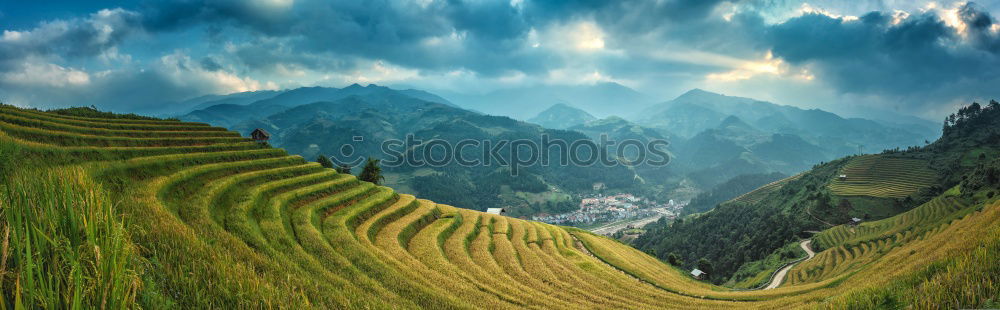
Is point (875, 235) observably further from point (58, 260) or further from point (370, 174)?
point (58, 260)

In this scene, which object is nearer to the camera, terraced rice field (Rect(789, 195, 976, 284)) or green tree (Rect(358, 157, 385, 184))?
terraced rice field (Rect(789, 195, 976, 284))

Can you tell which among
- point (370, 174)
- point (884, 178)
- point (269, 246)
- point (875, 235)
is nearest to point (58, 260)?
point (269, 246)

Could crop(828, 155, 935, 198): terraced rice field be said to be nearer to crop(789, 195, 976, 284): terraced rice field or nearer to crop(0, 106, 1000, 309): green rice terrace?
crop(789, 195, 976, 284): terraced rice field

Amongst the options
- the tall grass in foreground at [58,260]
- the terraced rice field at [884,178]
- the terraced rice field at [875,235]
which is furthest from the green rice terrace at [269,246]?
the terraced rice field at [884,178]

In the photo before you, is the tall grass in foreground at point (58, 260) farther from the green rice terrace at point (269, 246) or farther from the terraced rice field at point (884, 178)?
the terraced rice field at point (884, 178)

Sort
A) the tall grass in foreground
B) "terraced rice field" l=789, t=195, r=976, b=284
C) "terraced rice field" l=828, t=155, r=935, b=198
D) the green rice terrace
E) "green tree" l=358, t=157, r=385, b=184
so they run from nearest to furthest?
the tall grass in foreground
the green rice terrace
"terraced rice field" l=789, t=195, r=976, b=284
"green tree" l=358, t=157, r=385, b=184
"terraced rice field" l=828, t=155, r=935, b=198

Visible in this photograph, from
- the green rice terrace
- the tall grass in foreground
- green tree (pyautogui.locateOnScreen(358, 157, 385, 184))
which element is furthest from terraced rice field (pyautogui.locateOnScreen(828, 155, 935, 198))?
the tall grass in foreground

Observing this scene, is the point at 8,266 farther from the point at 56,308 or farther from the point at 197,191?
the point at 197,191
